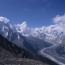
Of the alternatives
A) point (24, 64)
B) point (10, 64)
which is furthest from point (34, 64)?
point (10, 64)

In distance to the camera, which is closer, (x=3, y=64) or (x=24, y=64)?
(x=3, y=64)

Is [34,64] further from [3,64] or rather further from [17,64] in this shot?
[3,64]

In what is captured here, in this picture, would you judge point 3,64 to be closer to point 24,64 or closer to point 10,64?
A: point 10,64

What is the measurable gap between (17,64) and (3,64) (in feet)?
33.8

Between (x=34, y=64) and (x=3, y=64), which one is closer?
(x=3, y=64)

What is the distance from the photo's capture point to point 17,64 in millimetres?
115938

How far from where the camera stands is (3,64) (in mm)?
Answer: 110938

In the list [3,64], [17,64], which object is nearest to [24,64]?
[17,64]

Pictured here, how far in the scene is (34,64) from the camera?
120m

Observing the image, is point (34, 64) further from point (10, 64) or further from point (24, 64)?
point (10, 64)

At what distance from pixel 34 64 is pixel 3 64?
2272 cm

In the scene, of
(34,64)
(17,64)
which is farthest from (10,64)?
(34,64)

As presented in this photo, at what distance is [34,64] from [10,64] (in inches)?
686

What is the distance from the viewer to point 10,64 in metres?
115
